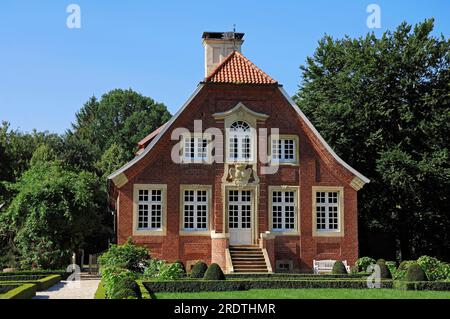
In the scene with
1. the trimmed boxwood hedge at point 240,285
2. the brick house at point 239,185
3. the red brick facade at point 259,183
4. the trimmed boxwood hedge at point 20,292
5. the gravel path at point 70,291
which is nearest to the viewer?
the trimmed boxwood hedge at point 20,292

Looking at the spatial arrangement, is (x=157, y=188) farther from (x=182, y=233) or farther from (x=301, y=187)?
(x=301, y=187)

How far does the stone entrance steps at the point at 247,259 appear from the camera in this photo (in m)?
31.3

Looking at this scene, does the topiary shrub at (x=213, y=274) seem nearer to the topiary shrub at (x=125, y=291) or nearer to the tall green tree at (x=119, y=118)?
the topiary shrub at (x=125, y=291)

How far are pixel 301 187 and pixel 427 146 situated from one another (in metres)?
9.71

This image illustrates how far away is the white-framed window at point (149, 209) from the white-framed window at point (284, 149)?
5718mm

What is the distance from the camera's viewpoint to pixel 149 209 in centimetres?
3291

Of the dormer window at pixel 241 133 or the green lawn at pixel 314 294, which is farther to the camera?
the dormer window at pixel 241 133

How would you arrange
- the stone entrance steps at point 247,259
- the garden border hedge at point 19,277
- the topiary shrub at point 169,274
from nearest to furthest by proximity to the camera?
1. the topiary shrub at point 169,274
2. the garden border hedge at point 19,277
3. the stone entrance steps at point 247,259

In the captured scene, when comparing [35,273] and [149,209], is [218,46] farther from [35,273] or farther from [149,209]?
[35,273]

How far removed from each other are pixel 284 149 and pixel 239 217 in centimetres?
392

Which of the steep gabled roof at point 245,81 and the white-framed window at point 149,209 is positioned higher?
the steep gabled roof at point 245,81

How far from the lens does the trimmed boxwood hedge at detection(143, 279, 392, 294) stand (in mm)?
22719

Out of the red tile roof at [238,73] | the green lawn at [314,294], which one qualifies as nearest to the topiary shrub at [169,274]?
the green lawn at [314,294]
